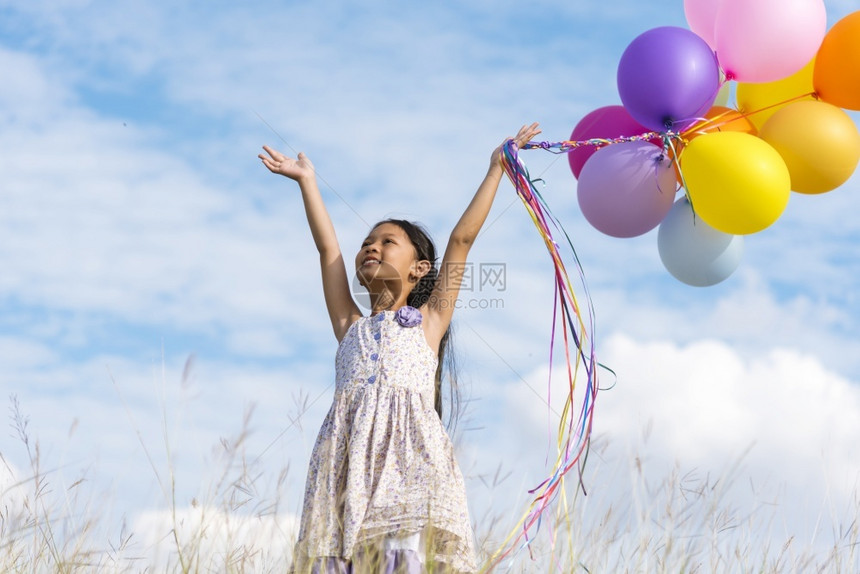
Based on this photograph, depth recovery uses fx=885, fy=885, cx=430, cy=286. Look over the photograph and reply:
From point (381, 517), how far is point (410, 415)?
34 cm

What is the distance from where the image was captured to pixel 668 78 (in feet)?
9.26

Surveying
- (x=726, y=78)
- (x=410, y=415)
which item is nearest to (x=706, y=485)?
(x=410, y=415)

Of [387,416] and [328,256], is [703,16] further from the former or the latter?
[387,416]

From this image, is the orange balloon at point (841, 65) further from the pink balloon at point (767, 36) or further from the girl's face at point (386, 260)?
the girl's face at point (386, 260)

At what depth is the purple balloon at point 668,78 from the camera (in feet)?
9.29

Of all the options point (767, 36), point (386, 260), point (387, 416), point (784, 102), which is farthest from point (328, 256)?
point (784, 102)

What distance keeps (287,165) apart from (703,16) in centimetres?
162

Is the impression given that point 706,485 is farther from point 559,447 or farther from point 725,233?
point 725,233

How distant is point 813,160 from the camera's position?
9.56 feet

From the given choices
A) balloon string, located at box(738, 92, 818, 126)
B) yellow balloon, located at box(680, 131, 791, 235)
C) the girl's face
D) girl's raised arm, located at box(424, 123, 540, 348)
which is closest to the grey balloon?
yellow balloon, located at box(680, 131, 791, 235)

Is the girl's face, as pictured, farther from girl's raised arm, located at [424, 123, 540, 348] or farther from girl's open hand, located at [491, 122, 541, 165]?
girl's open hand, located at [491, 122, 541, 165]

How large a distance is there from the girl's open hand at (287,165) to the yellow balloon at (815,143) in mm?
1594

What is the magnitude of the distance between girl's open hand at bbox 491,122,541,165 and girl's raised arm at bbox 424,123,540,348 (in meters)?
0.14

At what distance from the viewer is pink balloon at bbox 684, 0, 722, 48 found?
322 centimetres
